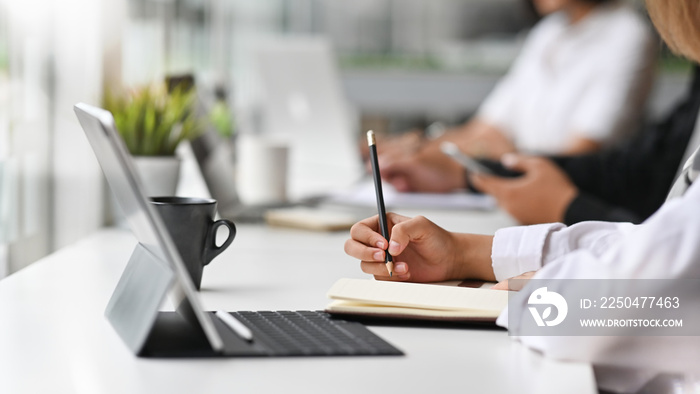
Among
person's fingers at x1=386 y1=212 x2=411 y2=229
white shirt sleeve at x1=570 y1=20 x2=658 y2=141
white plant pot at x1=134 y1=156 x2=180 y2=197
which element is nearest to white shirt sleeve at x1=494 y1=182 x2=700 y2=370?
person's fingers at x1=386 y1=212 x2=411 y2=229

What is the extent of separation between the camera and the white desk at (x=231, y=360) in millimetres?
569

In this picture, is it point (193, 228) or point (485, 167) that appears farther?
point (485, 167)

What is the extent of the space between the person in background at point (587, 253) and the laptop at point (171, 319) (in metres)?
0.14

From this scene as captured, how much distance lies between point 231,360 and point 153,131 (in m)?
0.78

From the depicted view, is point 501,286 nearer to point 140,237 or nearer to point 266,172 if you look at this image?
point 140,237

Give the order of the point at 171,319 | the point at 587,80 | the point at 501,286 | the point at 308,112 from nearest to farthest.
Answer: the point at 171,319 < the point at 501,286 < the point at 308,112 < the point at 587,80

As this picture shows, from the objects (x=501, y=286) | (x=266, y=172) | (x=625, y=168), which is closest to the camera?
(x=501, y=286)

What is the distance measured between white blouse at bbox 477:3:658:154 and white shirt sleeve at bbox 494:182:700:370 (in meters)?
1.85

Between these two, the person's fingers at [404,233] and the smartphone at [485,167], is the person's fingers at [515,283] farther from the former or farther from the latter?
the smartphone at [485,167]

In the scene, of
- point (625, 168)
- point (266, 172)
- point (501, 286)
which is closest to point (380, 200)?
point (501, 286)

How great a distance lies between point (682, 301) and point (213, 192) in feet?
3.00

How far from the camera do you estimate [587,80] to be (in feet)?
8.39

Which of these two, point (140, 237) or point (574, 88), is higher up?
point (574, 88)

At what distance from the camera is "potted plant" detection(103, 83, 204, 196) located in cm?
131
